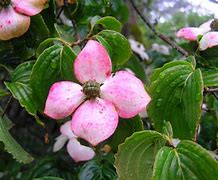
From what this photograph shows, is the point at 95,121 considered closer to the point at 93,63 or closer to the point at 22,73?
the point at 93,63

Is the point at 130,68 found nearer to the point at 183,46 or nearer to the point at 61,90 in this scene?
the point at 183,46

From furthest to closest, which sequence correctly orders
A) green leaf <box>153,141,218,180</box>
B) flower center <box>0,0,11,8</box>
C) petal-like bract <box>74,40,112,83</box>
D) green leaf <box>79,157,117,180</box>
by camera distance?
green leaf <box>79,157,117,180</box> < flower center <box>0,0,11,8</box> < petal-like bract <box>74,40,112,83</box> < green leaf <box>153,141,218,180</box>

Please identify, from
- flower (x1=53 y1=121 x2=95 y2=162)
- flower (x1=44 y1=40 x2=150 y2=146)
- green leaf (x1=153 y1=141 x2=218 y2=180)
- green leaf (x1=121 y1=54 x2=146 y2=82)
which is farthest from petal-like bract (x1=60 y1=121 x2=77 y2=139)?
green leaf (x1=153 y1=141 x2=218 y2=180)

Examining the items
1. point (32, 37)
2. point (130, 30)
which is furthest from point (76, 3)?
point (130, 30)

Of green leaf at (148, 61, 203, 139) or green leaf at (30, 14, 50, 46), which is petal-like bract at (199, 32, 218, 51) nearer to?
green leaf at (148, 61, 203, 139)

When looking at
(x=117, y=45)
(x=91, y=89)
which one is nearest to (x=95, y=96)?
(x=91, y=89)

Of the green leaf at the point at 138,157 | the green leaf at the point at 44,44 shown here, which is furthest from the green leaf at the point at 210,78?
the green leaf at the point at 44,44
